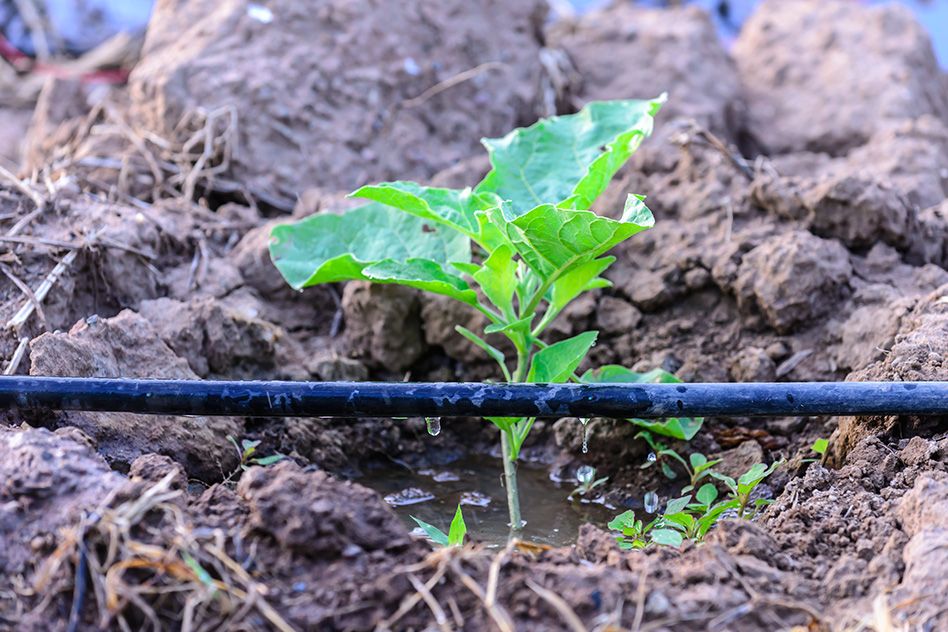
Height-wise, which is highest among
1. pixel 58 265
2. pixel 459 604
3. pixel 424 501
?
pixel 58 265

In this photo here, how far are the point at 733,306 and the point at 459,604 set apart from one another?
1375 mm

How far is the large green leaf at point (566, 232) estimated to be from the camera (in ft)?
5.89

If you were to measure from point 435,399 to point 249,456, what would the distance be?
0.55 metres

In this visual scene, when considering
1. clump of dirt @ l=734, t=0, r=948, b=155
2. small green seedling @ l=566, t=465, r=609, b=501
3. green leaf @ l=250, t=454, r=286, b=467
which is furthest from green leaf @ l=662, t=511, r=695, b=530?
clump of dirt @ l=734, t=0, r=948, b=155

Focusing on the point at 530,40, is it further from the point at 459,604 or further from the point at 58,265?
the point at 459,604

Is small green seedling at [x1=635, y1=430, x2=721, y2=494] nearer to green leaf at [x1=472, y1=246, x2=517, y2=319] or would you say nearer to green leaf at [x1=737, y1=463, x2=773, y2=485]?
green leaf at [x1=737, y1=463, x2=773, y2=485]

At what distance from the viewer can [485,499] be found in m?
2.31

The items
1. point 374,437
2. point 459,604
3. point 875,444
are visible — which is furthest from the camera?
point 374,437

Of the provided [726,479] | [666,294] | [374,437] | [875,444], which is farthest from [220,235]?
[875,444]

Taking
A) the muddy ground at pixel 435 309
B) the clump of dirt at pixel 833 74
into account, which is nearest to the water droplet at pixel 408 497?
the muddy ground at pixel 435 309

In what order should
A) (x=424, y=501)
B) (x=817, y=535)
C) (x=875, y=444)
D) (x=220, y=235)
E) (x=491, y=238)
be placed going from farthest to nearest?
(x=220, y=235), (x=424, y=501), (x=491, y=238), (x=875, y=444), (x=817, y=535)

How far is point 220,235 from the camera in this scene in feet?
9.37

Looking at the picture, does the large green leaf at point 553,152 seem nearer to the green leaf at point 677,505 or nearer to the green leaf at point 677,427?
the green leaf at point 677,427

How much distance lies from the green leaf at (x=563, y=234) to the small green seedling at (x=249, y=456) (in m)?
0.66
